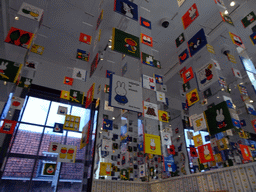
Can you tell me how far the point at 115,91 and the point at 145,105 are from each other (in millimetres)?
1245

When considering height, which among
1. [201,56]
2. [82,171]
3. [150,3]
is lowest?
[82,171]

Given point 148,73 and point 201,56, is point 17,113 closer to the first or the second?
point 148,73

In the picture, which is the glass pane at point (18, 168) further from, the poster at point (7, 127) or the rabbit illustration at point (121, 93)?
the rabbit illustration at point (121, 93)

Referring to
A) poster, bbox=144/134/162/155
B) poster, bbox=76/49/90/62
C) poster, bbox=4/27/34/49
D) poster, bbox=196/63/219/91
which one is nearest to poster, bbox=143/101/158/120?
poster, bbox=144/134/162/155

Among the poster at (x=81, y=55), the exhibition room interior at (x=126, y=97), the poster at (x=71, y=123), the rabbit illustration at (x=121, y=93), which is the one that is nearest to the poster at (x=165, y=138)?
the exhibition room interior at (x=126, y=97)

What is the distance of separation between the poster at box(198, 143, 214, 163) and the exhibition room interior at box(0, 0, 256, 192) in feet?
0.08

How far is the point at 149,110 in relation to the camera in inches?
169

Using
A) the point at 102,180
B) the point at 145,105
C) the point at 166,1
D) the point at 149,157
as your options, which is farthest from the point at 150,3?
the point at 102,180

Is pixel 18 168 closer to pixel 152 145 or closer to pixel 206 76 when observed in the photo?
pixel 152 145

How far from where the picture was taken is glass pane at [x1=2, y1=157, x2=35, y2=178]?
19.9 feet

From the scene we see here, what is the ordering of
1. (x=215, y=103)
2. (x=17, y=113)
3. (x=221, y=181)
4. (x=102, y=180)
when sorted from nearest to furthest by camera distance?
(x=221, y=181), (x=215, y=103), (x=102, y=180), (x=17, y=113)

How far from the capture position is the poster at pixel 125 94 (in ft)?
10.5

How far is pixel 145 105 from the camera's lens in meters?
4.30

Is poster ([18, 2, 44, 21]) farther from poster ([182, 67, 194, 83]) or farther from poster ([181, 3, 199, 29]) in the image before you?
poster ([182, 67, 194, 83])
